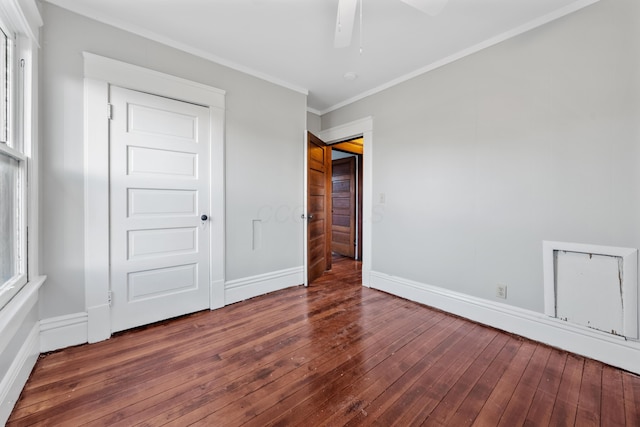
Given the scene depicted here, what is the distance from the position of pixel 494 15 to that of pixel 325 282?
3101 millimetres

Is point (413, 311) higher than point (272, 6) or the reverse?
the reverse

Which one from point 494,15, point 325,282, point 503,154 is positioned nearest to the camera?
point 494,15

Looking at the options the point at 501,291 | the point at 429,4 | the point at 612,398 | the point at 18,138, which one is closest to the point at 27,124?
the point at 18,138

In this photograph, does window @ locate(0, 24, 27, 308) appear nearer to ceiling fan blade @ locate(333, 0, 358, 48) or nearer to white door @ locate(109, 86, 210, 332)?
white door @ locate(109, 86, 210, 332)

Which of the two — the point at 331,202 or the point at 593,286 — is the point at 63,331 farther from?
the point at 593,286

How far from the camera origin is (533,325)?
2.05 m

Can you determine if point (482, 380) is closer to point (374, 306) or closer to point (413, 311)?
point (413, 311)

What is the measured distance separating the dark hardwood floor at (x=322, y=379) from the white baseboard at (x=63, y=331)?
0.25ft

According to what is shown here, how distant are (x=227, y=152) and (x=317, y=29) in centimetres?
138

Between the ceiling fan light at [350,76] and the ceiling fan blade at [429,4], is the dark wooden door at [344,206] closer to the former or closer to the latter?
Answer: the ceiling fan light at [350,76]

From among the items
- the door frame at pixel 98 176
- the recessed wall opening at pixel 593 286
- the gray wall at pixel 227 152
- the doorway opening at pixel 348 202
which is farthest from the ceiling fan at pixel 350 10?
the doorway opening at pixel 348 202

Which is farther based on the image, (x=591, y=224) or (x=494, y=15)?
(x=494, y=15)

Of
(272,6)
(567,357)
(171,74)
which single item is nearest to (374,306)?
(567,357)

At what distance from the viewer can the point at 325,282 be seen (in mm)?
3475
